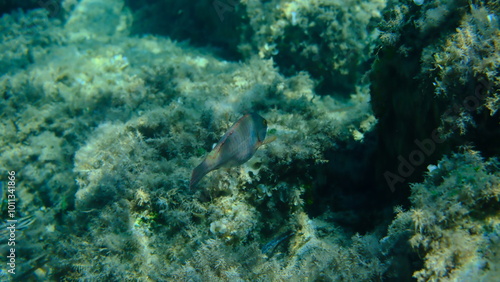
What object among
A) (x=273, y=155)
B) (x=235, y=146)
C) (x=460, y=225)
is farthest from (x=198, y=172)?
(x=460, y=225)

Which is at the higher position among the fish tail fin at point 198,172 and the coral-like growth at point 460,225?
the coral-like growth at point 460,225

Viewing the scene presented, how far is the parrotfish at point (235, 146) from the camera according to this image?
236cm

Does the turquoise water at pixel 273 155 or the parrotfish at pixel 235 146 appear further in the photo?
the parrotfish at pixel 235 146

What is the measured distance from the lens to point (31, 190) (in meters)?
5.14

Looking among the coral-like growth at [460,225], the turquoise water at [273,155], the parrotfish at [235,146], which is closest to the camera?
the coral-like growth at [460,225]

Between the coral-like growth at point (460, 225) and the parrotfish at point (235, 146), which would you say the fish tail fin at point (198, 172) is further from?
the coral-like growth at point (460, 225)

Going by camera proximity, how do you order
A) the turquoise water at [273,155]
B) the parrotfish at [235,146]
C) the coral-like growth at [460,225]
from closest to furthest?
the coral-like growth at [460,225] < the turquoise water at [273,155] < the parrotfish at [235,146]

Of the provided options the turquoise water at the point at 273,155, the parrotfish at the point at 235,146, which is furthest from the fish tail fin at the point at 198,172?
the turquoise water at the point at 273,155

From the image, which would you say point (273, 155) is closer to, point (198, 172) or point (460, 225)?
point (198, 172)

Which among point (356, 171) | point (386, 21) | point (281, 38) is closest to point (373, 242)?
point (356, 171)

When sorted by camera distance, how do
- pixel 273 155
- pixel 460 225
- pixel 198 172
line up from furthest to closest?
1. pixel 273 155
2. pixel 198 172
3. pixel 460 225

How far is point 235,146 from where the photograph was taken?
2.41 meters

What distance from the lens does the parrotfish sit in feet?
7.73

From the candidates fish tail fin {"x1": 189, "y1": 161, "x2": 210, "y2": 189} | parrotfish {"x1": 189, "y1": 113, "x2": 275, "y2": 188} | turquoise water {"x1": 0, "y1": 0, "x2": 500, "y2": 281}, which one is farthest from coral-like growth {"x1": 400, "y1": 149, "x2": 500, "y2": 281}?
fish tail fin {"x1": 189, "y1": 161, "x2": 210, "y2": 189}
